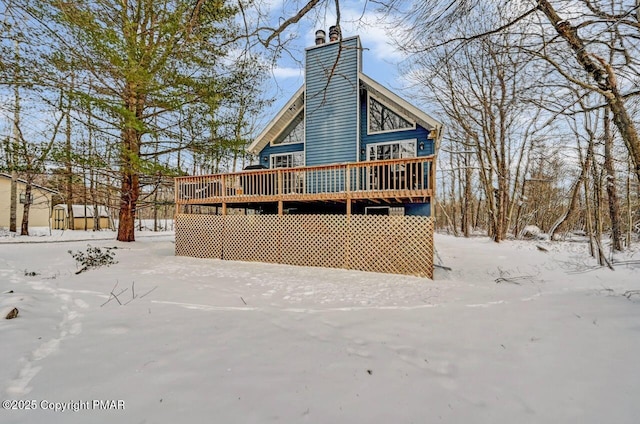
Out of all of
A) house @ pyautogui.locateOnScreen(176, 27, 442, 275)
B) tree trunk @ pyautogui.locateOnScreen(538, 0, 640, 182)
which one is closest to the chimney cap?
house @ pyautogui.locateOnScreen(176, 27, 442, 275)

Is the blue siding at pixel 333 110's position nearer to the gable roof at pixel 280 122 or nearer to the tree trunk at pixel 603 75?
the gable roof at pixel 280 122

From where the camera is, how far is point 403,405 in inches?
74.7

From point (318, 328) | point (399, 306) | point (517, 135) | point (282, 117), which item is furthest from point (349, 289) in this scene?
point (517, 135)

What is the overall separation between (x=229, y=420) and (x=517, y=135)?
63.1 feet

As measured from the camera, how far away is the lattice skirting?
6.98 m

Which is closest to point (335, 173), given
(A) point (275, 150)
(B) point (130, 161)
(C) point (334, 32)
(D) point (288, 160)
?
(D) point (288, 160)

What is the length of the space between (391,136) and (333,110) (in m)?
2.48

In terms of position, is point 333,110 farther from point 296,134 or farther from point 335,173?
point 335,173

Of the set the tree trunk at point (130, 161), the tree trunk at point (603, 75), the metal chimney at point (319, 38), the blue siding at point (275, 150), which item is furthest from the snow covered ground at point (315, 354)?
the metal chimney at point (319, 38)

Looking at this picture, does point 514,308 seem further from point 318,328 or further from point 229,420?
point 229,420

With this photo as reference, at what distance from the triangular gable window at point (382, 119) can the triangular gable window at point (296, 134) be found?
3002mm

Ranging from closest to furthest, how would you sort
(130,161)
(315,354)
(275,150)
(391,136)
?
(315,354) < (130,161) < (391,136) < (275,150)

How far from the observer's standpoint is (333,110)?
1066 centimetres

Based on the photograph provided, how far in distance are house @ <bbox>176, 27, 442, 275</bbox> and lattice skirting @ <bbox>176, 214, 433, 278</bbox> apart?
→ 0.03m
